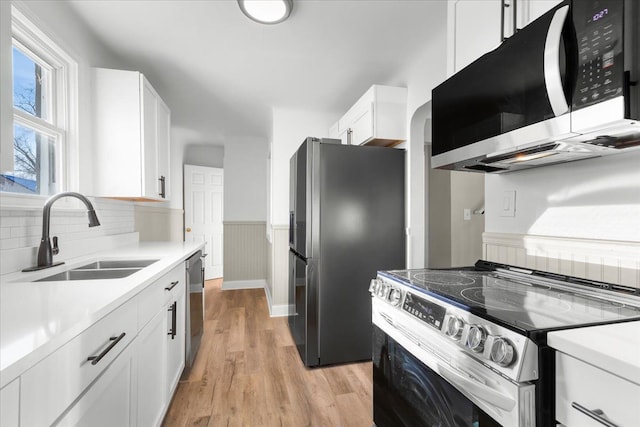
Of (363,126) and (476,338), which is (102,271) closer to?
(476,338)

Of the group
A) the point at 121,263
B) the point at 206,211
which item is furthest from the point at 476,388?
the point at 206,211

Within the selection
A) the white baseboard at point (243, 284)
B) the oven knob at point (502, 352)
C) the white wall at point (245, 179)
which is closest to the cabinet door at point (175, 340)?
the oven knob at point (502, 352)

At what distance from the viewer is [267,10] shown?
1.81 metres

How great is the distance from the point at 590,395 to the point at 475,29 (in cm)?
148

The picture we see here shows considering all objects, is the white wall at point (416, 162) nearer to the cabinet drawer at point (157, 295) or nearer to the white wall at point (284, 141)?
the white wall at point (284, 141)

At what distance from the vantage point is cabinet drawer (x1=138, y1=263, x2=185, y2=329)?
49.7 inches

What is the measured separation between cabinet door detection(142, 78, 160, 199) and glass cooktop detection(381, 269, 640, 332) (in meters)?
2.07

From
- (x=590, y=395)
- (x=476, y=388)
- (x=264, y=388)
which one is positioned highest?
(x=590, y=395)

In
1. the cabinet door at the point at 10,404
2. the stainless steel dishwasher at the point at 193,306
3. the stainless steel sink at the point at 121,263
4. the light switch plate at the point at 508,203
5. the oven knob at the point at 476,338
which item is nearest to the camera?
the cabinet door at the point at 10,404

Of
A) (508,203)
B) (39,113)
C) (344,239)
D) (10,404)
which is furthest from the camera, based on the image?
(344,239)

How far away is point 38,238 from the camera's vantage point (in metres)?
1.62

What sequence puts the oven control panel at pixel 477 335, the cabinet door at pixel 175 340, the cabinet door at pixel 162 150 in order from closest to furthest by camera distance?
the oven control panel at pixel 477 335
the cabinet door at pixel 175 340
the cabinet door at pixel 162 150

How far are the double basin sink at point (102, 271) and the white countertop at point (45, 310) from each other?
0.15 m

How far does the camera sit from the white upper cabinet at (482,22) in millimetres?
1156
